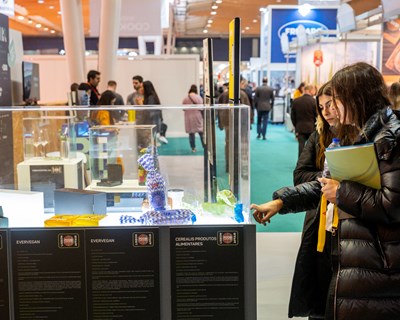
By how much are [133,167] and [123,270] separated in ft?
7.34

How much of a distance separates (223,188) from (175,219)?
1.84 feet

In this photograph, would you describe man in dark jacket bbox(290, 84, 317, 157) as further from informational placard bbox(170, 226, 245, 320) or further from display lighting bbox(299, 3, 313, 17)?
display lighting bbox(299, 3, 313, 17)

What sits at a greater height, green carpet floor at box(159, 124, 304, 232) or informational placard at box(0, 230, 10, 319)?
informational placard at box(0, 230, 10, 319)

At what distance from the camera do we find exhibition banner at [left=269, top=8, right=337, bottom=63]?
18.2 metres

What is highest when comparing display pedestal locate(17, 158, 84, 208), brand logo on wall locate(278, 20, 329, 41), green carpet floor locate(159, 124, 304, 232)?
brand logo on wall locate(278, 20, 329, 41)

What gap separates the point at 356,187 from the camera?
76.9 inches

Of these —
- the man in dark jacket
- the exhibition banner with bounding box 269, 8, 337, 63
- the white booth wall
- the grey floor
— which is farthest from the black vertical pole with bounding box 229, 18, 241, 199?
the exhibition banner with bounding box 269, 8, 337, 63

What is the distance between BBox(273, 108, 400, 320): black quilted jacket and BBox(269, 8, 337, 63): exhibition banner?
16.7 m

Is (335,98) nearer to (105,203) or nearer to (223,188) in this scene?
(223,188)

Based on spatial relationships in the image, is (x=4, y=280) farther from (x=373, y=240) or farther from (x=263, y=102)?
(x=263, y=102)

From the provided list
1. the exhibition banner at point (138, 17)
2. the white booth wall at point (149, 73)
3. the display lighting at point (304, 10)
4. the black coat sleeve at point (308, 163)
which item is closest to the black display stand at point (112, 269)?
the black coat sleeve at point (308, 163)

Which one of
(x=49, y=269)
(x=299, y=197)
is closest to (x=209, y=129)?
(x=299, y=197)

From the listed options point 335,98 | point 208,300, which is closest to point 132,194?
point 208,300

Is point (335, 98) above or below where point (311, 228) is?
above
